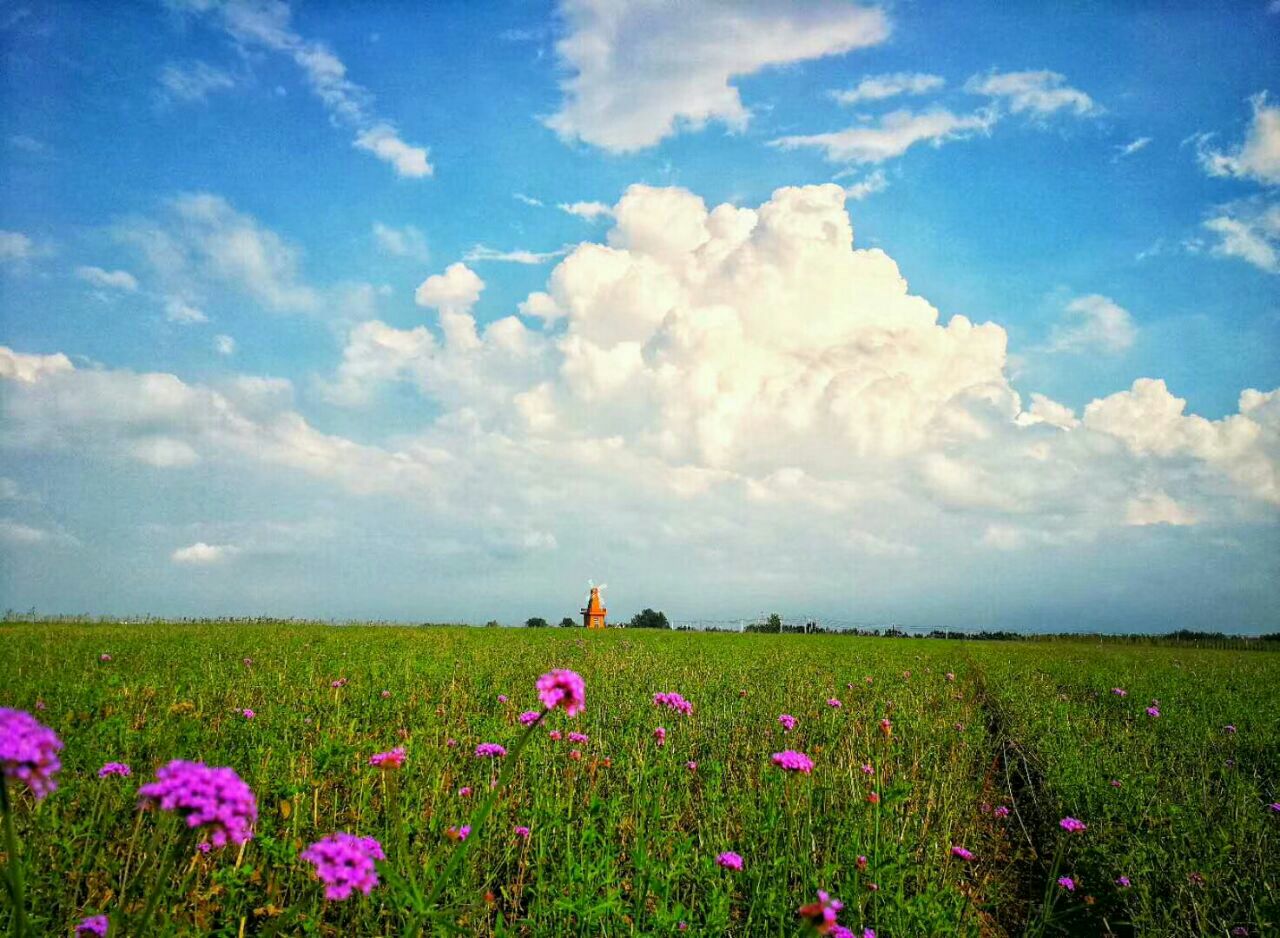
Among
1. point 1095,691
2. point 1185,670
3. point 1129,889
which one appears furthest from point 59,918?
point 1185,670

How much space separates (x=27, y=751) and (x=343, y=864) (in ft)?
2.69

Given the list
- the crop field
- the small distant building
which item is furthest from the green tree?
the crop field

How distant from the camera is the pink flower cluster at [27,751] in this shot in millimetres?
1608

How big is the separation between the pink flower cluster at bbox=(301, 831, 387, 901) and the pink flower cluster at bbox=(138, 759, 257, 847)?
205mm

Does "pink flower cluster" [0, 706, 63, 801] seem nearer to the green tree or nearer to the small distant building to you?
the small distant building

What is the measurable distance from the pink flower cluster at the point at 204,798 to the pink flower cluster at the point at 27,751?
22 centimetres

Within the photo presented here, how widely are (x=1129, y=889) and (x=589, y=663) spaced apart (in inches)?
383

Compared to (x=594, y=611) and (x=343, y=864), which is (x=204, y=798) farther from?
(x=594, y=611)

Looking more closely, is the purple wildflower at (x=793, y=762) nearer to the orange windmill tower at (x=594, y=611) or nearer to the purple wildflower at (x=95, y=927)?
the purple wildflower at (x=95, y=927)

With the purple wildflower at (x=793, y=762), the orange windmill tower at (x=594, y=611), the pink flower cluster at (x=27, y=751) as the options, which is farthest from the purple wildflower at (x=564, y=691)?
the orange windmill tower at (x=594, y=611)

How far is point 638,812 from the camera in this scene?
4859 millimetres

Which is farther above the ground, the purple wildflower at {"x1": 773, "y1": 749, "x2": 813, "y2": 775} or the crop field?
the purple wildflower at {"x1": 773, "y1": 749, "x2": 813, "y2": 775}

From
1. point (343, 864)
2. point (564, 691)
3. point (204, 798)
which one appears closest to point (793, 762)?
point (564, 691)

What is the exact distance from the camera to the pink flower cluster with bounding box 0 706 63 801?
161 centimetres
